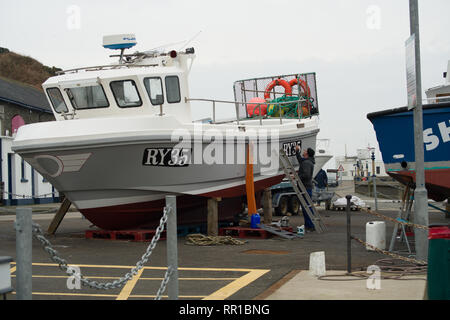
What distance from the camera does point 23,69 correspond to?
214 feet

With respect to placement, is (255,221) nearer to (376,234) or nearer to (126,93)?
(376,234)

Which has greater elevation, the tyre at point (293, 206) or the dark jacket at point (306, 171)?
the dark jacket at point (306, 171)

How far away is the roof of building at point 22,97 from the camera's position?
1224 inches

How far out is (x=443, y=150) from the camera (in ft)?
36.1

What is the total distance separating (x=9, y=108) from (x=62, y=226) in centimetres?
1625

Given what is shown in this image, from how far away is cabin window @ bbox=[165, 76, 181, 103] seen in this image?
12718 mm

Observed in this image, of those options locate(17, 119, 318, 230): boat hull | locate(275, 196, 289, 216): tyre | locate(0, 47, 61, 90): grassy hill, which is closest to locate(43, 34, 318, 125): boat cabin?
locate(17, 119, 318, 230): boat hull

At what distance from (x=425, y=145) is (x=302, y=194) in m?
4.11

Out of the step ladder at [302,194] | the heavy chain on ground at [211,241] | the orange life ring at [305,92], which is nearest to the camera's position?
the heavy chain on ground at [211,241]

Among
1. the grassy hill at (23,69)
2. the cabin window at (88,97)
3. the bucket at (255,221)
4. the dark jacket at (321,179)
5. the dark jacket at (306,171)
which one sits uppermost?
the grassy hill at (23,69)

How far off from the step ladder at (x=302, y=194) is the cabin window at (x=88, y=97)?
4701 mm

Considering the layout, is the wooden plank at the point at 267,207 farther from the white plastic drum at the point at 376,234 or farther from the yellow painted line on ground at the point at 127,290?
the yellow painted line on ground at the point at 127,290

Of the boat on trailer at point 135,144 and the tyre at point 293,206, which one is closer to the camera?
the boat on trailer at point 135,144

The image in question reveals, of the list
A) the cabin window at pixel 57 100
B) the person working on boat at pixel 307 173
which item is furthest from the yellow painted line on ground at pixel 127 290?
the person working on boat at pixel 307 173
